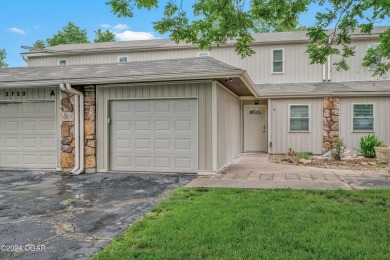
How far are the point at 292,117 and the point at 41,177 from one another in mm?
9696

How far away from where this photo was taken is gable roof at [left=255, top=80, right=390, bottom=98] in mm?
12152

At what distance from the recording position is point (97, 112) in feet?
28.2

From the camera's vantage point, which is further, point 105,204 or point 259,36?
point 259,36

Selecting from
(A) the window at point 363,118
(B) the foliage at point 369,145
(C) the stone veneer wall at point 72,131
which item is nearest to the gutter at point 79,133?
(C) the stone veneer wall at point 72,131

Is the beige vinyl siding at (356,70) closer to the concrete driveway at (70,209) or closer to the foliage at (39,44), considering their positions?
the concrete driveway at (70,209)

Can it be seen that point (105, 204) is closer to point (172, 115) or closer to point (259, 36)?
point (172, 115)

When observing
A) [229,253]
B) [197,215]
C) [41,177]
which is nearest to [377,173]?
[197,215]

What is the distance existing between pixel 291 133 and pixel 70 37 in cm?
→ 2908

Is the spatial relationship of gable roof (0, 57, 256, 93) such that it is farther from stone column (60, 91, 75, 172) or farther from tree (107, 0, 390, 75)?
tree (107, 0, 390, 75)

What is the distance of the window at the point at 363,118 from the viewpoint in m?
12.3

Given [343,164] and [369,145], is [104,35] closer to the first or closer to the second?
[369,145]

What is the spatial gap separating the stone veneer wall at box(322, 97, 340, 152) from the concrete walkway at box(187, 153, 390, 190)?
4226 mm

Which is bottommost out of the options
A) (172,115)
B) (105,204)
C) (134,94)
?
(105,204)

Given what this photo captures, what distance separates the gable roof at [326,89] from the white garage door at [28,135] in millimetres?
8069
